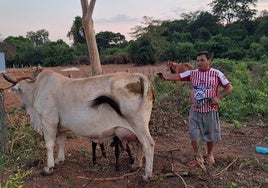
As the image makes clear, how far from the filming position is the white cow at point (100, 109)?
4.18m

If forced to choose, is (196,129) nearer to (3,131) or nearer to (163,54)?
(3,131)

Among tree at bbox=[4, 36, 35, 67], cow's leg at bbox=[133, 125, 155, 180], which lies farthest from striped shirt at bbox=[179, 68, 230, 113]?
tree at bbox=[4, 36, 35, 67]

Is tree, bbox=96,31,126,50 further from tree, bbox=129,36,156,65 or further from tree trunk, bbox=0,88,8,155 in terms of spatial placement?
tree trunk, bbox=0,88,8,155

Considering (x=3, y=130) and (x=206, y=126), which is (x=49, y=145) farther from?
(x=206, y=126)

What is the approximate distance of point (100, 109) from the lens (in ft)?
14.0

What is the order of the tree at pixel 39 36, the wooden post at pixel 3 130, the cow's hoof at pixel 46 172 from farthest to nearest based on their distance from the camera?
1. the tree at pixel 39 36
2. the wooden post at pixel 3 130
3. the cow's hoof at pixel 46 172

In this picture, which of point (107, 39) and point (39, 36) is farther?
point (39, 36)

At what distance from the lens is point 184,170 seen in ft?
14.6

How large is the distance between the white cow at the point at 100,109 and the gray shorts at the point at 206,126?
0.81 m

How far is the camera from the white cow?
4.18 metres

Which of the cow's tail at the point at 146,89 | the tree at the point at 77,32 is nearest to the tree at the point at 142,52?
the tree at the point at 77,32

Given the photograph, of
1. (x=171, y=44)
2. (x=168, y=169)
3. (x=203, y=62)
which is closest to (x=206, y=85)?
(x=203, y=62)

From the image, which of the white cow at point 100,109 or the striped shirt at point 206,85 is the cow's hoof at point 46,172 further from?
the striped shirt at point 206,85

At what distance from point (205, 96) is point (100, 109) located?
1.38 meters
